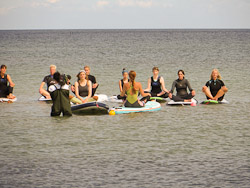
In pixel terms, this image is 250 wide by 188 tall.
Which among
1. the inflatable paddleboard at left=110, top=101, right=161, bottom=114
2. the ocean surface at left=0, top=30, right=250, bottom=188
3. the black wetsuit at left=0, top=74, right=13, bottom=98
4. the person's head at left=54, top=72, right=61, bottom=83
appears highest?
the person's head at left=54, top=72, right=61, bottom=83

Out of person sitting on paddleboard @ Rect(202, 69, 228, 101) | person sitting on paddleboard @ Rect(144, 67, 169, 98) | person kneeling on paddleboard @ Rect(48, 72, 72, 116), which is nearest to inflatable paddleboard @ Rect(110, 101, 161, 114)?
person sitting on paddleboard @ Rect(144, 67, 169, 98)

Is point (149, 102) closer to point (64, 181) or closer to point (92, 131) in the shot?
point (92, 131)

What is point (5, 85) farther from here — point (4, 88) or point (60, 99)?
point (60, 99)

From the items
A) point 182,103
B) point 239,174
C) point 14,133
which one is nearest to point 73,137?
point 14,133

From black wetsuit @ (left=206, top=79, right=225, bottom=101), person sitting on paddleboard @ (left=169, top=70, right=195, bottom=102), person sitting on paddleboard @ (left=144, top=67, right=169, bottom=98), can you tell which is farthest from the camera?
person sitting on paddleboard @ (left=144, top=67, right=169, bottom=98)

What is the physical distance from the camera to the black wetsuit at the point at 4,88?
69.8 ft

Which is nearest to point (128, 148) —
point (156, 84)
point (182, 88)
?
point (182, 88)

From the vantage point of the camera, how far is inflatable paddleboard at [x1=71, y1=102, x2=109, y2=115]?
18.3 metres

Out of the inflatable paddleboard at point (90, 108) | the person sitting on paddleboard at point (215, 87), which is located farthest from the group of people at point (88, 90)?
the inflatable paddleboard at point (90, 108)

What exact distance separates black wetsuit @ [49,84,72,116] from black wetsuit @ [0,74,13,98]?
406cm

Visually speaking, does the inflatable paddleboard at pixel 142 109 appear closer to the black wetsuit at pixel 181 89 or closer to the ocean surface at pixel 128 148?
the ocean surface at pixel 128 148

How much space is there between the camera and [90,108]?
18375 millimetres

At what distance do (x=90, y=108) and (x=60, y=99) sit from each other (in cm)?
142

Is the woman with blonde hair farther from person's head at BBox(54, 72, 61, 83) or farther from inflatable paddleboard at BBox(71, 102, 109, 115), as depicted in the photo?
person's head at BBox(54, 72, 61, 83)
